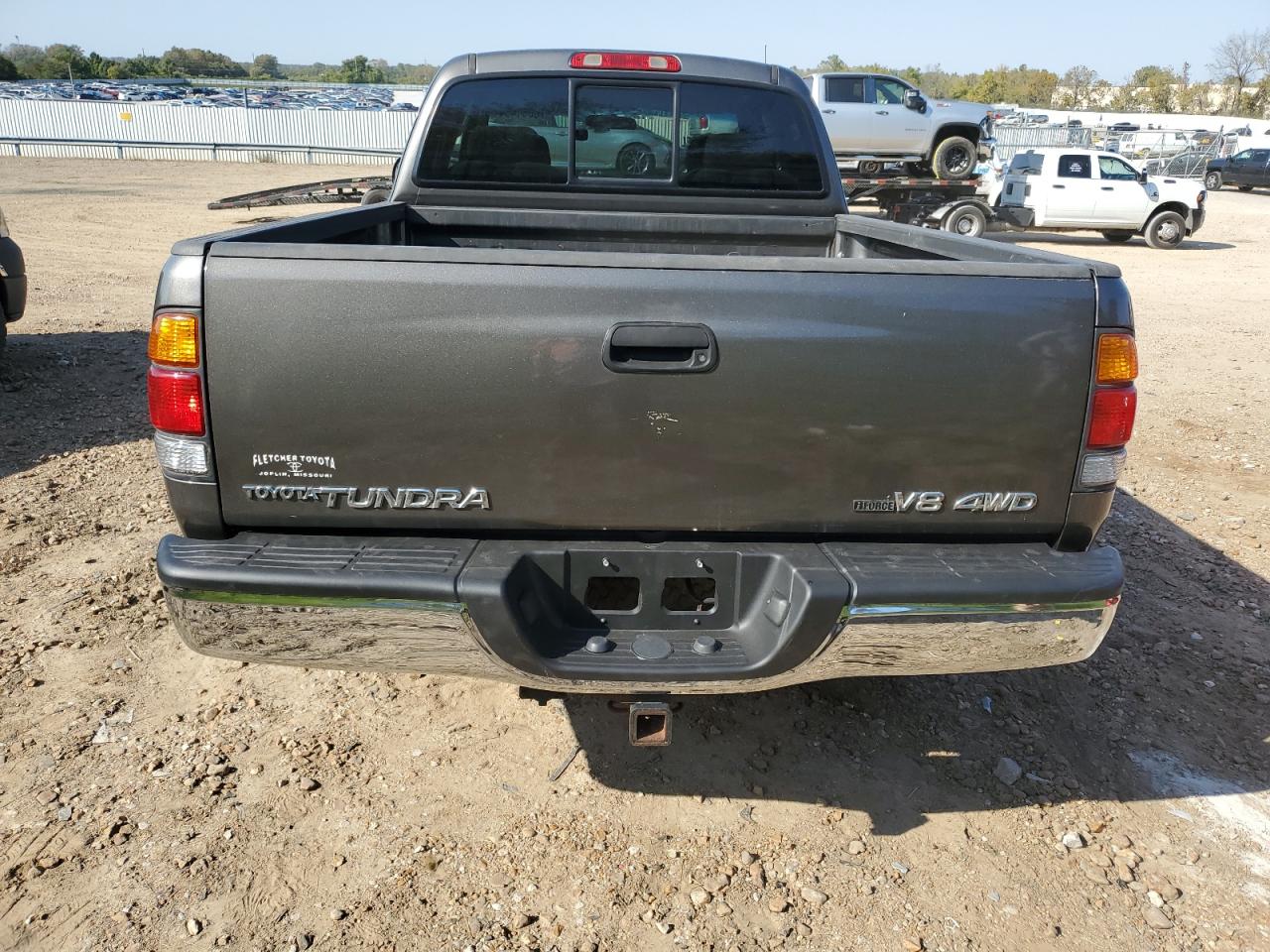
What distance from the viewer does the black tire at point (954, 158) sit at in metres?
19.2

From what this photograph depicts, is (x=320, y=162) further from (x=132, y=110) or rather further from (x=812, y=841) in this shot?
(x=812, y=841)

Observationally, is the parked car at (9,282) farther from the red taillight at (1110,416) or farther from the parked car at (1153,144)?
the parked car at (1153,144)

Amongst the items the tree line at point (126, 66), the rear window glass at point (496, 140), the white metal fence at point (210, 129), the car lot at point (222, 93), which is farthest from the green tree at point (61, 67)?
the rear window glass at point (496, 140)

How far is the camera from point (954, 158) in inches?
762

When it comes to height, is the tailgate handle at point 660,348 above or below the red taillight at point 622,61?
below

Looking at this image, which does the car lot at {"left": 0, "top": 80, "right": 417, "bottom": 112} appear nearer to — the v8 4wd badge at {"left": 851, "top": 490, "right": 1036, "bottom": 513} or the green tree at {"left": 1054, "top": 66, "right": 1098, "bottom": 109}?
the v8 4wd badge at {"left": 851, "top": 490, "right": 1036, "bottom": 513}

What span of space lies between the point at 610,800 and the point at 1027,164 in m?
18.5

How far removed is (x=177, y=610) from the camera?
239 cm

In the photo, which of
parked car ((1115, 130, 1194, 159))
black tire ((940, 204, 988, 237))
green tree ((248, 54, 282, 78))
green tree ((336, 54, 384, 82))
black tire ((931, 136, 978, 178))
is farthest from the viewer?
green tree ((248, 54, 282, 78))

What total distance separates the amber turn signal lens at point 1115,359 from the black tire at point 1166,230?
18.9m

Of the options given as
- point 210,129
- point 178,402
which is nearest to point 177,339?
point 178,402

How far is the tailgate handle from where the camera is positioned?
7.48ft

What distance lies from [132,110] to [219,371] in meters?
38.1

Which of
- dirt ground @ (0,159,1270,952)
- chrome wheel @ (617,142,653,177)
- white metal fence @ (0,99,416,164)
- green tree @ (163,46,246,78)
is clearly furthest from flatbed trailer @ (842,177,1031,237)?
green tree @ (163,46,246,78)
